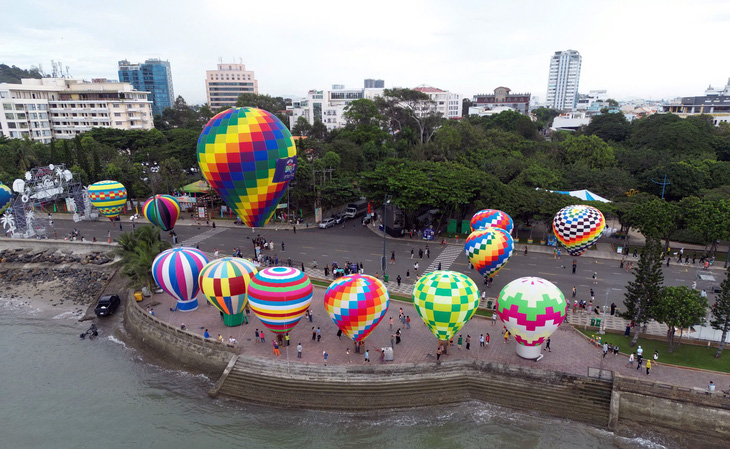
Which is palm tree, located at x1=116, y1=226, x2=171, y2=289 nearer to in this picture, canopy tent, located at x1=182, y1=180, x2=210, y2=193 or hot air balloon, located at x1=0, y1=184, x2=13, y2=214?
A: canopy tent, located at x1=182, y1=180, x2=210, y2=193

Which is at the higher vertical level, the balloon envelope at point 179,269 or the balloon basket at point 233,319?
the balloon envelope at point 179,269

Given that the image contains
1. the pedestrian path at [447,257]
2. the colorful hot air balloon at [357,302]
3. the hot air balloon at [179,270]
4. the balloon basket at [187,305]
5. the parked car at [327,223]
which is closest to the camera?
the colorful hot air balloon at [357,302]

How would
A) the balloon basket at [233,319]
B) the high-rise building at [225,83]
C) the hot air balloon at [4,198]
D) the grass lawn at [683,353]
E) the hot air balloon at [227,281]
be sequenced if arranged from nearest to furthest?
the grass lawn at [683,353] < the hot air balloon at [227,281] < the balloon basket at [233,319] < the hot air balloon at [4,198] < the high-rise building at [225,83]

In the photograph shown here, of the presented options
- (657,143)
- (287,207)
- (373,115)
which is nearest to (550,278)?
(287,207)

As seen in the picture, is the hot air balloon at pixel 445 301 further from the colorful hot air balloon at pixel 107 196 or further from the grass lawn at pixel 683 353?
the colorful hot air balloon at pixel 107 196

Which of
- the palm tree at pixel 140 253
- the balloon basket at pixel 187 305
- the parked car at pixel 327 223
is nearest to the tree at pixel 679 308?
the balloon basket at pixel 187 305

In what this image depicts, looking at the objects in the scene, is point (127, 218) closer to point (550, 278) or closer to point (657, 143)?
point (550, 278)

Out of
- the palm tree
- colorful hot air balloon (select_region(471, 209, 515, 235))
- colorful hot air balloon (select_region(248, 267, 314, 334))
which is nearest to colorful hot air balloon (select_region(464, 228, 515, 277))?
colorful hot air balloon (select_region(471, 209, 515, 235))

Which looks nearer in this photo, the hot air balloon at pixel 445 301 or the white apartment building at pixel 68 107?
the hot air balloon at pixel 445 301

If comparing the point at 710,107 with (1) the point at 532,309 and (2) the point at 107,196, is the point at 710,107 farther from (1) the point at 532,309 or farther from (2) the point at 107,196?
(2) the point at 107,196
